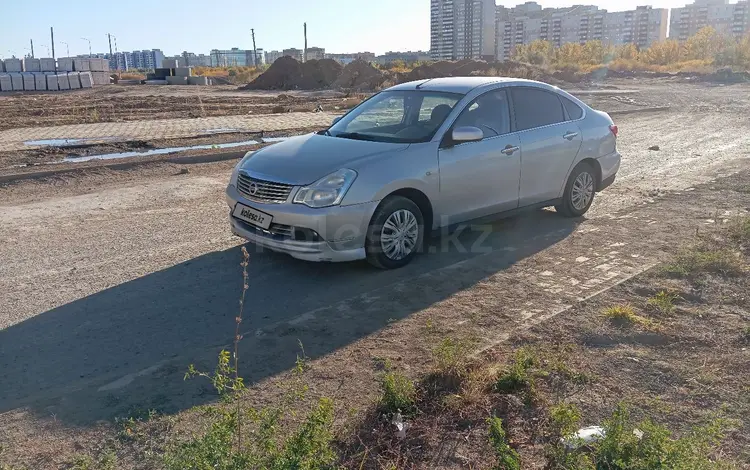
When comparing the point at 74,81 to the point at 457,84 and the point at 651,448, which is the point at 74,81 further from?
the point at 651,448

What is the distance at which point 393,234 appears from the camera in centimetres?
638

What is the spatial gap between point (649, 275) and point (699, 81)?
Result: 47.2 meters

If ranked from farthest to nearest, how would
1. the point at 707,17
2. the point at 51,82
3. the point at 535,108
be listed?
1. the point at 707,17
2. the point at 51,82
3. the point at 535,108

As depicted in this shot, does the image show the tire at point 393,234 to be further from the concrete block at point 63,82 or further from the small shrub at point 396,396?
the concrete block at point 63,82

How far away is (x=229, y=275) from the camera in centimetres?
630

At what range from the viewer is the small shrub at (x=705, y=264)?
6180mm

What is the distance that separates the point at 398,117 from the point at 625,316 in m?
3.43

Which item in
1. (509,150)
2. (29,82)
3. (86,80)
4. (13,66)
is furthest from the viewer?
(13,66)

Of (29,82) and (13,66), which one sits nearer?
(29,82)

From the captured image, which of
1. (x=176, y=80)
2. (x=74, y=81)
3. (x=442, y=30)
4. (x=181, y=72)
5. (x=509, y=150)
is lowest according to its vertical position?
(x=509, y=150)

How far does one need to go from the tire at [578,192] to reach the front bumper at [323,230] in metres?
3.22

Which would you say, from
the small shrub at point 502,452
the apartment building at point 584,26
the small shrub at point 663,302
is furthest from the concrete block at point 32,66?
the apartment building at point 584,26

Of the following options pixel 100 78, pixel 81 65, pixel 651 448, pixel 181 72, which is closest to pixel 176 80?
pixel 181 72

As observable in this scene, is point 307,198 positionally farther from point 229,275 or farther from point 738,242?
point 738,242
